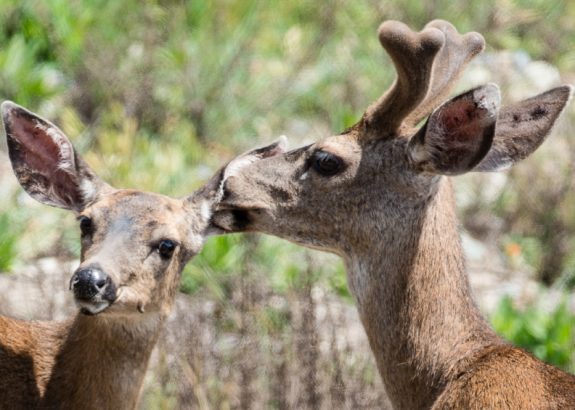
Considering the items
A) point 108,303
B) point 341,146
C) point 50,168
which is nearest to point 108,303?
point 108,303

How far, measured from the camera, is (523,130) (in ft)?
21.0

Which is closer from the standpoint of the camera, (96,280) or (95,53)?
(96,280)

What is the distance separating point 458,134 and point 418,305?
73 cm

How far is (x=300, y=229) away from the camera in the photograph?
21.5 ft

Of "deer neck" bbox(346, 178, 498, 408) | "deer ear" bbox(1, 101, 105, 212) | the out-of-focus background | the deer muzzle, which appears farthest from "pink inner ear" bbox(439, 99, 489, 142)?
the out-of-focus background

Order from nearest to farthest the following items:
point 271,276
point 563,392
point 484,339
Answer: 1. point 563,392
2. point 484,339
3. point 271,276

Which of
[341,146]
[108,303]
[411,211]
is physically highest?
[341,146]

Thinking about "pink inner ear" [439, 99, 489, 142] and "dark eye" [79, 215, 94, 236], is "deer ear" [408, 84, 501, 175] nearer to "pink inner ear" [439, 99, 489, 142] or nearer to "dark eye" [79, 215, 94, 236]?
"pink inner ear" [439, 99, 489, 142]

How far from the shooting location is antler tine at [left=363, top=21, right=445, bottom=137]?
623cm

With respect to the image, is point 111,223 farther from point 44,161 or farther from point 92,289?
point 44,161

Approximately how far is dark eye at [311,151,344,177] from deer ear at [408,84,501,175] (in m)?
0.36

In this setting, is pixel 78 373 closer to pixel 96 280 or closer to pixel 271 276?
pixel 96 280

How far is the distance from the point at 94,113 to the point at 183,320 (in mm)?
4173

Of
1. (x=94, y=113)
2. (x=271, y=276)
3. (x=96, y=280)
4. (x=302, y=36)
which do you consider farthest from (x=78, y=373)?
(x=302, y=36)
